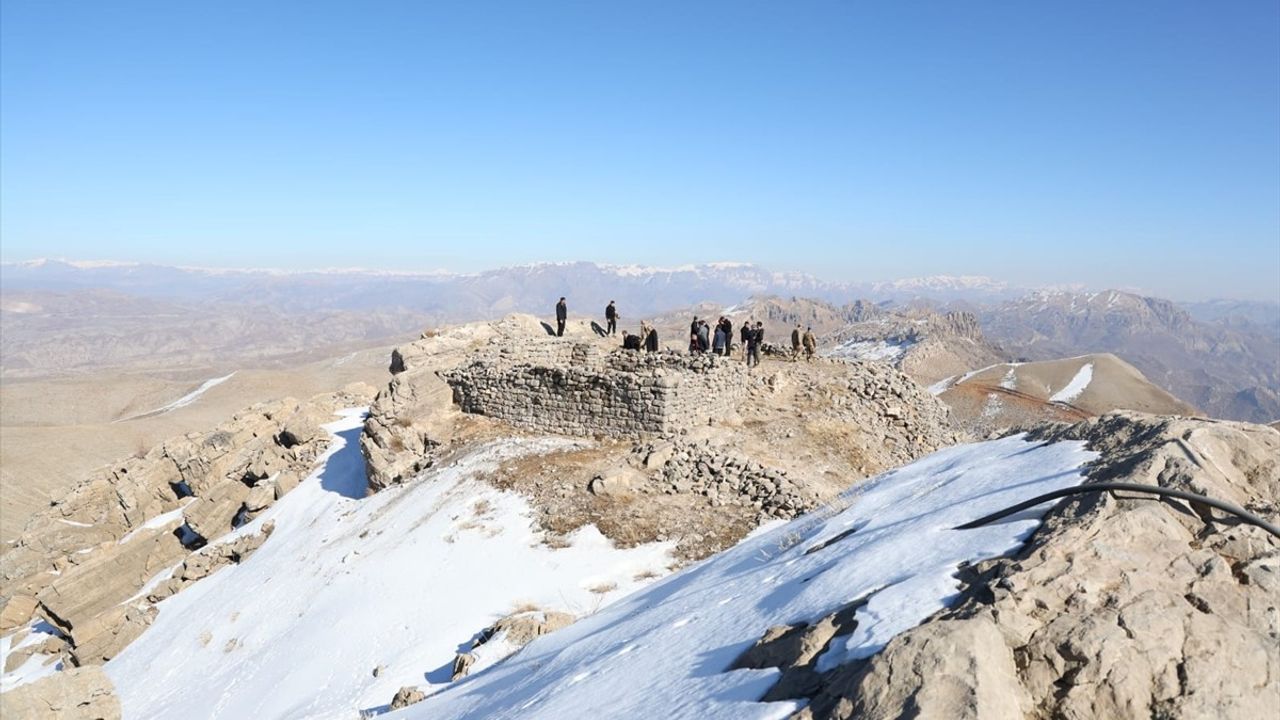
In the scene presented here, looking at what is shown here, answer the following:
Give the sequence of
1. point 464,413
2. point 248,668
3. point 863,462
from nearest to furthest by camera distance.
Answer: point 248,668 < point 863,462 < point 464,413

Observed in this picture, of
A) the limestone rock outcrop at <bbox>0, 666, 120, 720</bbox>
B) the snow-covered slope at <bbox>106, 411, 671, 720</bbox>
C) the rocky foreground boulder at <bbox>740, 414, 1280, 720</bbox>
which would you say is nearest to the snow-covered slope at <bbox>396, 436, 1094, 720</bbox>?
the rocky foreground boulder at <bbox>740, 414, 1280, 720</bbox>

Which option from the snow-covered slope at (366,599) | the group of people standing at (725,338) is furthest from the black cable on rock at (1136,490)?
the group of people standing at (725,338)

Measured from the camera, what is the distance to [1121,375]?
56312 millimetres

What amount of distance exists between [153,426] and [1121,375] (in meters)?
80.6

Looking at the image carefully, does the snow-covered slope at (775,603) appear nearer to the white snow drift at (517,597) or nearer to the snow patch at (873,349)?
the white snow drift at (517,597)

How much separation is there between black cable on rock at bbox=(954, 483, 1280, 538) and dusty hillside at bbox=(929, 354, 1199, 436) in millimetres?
30750

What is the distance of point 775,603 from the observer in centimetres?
513

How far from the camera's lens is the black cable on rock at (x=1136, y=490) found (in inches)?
151

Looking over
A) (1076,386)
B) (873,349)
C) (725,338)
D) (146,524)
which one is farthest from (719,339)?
(873,349)

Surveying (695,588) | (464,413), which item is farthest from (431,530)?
(695,588)

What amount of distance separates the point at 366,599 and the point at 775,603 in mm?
10177

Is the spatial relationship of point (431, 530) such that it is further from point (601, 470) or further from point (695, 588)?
point (695, 588)

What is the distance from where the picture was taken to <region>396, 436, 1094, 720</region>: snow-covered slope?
4.08 m

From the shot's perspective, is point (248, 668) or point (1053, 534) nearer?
point (1053, 534)
